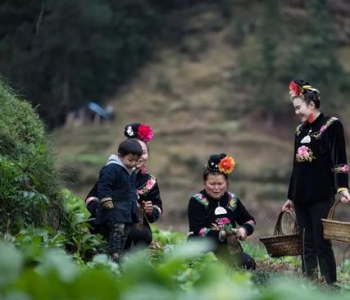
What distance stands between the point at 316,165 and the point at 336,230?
0.61m

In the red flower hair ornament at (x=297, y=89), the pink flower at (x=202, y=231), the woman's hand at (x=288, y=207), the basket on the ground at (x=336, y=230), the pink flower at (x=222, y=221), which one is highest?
the red flower hair ornament at (x=297, y=89)

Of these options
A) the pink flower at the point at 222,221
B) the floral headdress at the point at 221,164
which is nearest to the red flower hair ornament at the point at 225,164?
the floral headdress at the point at 221,164

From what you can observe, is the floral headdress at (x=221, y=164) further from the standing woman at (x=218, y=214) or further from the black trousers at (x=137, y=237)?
the black trousers at (x=137, y=237)

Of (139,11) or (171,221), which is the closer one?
(171,221)

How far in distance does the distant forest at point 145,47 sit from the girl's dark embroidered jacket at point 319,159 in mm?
22106

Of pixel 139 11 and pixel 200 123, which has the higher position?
pixel 139 11

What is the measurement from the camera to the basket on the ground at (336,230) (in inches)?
231

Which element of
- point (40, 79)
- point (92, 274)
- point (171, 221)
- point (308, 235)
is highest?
point (40, 79)

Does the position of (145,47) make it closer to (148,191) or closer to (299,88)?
(148,191)

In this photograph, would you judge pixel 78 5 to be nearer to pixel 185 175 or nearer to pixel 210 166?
pixel 185 175

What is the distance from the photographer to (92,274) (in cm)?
203

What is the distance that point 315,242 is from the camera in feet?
21.2

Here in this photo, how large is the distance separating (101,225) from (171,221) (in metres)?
22.4

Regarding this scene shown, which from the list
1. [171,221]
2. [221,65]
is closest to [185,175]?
[171,221]
